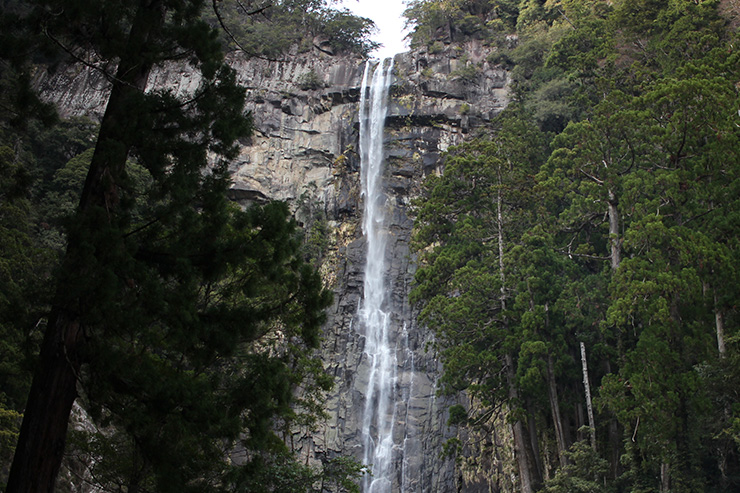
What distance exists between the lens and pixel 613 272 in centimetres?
1603

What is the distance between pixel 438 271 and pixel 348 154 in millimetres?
13633

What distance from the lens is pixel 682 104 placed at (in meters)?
15.4

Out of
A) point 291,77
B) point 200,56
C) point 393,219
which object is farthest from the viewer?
point 291,77

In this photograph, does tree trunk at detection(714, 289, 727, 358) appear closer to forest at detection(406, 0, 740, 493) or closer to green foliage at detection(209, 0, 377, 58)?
forest at detection(406, 0, 740, 493)

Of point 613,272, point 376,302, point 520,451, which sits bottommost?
point 520,451

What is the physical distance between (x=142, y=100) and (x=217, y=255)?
166 cm

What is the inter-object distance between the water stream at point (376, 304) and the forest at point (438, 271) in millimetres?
3106

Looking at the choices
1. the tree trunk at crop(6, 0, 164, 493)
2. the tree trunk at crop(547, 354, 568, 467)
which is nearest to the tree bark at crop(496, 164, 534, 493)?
the tree trunk at crop(547, 354, 568, 467)

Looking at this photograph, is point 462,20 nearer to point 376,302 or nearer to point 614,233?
point 376,302

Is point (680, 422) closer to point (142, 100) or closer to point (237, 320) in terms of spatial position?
point (237, 320)

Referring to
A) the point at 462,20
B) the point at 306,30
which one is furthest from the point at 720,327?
the point at 306,30

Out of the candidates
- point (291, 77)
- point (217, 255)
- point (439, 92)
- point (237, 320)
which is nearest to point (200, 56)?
point (217, 255)

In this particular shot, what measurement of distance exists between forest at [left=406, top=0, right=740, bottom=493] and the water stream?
3858mm

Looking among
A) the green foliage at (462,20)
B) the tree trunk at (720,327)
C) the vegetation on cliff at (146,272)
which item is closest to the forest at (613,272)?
the tree trunk at (720,327)
